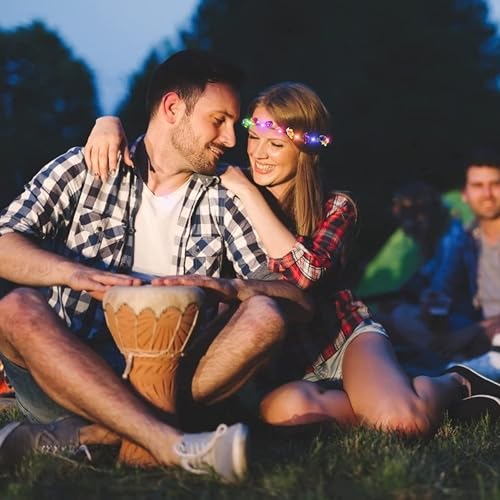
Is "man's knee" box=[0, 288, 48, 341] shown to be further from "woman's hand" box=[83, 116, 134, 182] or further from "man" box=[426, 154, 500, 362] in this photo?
"man" box=[426, 154, 500, 362]

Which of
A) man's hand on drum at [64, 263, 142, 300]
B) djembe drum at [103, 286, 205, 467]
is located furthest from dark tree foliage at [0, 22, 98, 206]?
djembe drum at [103, 286, 205, 467]

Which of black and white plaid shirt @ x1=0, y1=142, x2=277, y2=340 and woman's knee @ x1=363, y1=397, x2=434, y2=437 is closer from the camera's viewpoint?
woman's knee @ x1=363, y1=397, x2=434, y2=437

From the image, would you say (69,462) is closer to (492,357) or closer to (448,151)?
(492,357)

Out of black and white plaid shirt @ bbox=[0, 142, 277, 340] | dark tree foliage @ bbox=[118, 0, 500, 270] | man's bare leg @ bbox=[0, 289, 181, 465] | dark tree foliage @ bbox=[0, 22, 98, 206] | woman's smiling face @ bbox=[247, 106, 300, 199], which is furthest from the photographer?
dark tree foliage @ bbox=[118, 0, 500, 270]

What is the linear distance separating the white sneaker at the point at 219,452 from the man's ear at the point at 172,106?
185 centimetres

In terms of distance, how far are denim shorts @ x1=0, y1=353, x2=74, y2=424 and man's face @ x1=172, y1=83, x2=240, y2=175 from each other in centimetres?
118

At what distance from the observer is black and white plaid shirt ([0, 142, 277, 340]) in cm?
390

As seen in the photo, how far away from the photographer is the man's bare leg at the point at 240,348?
3301 millimetres

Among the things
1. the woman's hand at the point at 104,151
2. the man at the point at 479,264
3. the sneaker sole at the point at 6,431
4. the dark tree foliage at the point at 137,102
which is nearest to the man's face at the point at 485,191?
the man at the point at 479,264

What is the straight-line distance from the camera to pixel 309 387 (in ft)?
12.6

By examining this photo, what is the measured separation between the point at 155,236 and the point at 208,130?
0.54 m

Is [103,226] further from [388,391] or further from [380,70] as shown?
[380,70]

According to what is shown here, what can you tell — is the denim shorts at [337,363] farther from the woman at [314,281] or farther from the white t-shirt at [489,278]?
the white t-shirt at [489,278]

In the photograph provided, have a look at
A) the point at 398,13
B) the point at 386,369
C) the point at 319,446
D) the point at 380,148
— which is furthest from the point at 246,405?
the point at 398,13
